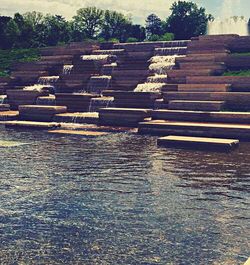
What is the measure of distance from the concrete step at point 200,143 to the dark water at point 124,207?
0.81 meters

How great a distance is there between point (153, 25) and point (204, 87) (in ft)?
257

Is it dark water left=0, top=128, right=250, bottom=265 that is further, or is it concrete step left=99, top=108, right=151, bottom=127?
concrete step left=99, top=108, right=151, bottom=127

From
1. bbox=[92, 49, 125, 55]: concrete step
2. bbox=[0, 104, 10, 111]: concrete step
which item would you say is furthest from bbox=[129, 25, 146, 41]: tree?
bbox=[0, 104, 10, 111]: concrete step

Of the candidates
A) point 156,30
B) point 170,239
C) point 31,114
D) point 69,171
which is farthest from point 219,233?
point 156,30

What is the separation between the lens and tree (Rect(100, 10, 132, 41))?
9250 centimetres

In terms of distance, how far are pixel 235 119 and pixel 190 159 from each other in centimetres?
687

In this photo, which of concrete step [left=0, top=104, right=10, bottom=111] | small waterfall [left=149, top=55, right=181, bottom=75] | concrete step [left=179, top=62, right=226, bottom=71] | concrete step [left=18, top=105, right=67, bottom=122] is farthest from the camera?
concrete step [left=0, top=104, right=10, bottom=111]

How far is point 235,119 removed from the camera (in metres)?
21.2

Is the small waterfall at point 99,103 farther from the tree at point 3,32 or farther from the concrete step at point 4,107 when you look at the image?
the tree at point 3,32

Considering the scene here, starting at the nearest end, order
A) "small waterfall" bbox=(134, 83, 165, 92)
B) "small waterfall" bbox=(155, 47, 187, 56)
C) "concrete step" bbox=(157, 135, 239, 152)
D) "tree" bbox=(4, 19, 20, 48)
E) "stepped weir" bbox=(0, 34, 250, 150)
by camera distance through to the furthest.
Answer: "concrete step" bbox=(157, 135, 239, 152) → "stepped weir" bbox=(0, 34, 250, 150) → "small waterfall" bbox=(134, 83, 165, 92) → "small waterfall" bbox=(155, 47, 187, 56) → "tree" bbox=(4, 19, 20, 48)

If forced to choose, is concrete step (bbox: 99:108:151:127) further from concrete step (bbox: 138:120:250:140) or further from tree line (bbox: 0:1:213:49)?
tree line (bbox: 0:1:213:49)

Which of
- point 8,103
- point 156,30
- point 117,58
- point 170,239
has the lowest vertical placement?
point 170,239

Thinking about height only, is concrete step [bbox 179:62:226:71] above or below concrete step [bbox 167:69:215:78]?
above

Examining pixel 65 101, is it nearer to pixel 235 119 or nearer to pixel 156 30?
pixel 235 119
